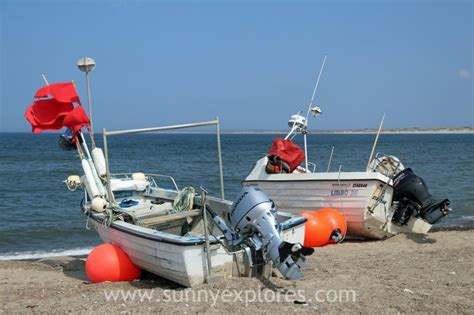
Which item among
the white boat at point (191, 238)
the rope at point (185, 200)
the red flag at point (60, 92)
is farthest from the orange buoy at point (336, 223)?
the red flag at point (60, 92)

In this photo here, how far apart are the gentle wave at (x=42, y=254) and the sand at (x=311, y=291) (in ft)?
8.41

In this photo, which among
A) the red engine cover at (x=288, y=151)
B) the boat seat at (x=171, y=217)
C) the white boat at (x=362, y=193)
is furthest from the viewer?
the red engine cover at (x=288, y=151)

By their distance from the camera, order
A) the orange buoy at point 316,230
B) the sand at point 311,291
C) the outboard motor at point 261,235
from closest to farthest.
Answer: the sand at point 311,291 → the outboard motor at point 261,235 → the orange buoy at point 316,230

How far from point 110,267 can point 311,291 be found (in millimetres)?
2853

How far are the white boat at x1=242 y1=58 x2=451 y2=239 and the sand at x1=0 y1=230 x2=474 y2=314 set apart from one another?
57.7 inches

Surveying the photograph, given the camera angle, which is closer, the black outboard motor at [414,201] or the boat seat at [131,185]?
the black outboard motor at [414,201]

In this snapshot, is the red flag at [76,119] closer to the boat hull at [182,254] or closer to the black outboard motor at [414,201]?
the boat hull at [182,254]

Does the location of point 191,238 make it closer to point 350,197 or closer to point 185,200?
point 185,200

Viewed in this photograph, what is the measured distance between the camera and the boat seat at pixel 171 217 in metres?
8.38

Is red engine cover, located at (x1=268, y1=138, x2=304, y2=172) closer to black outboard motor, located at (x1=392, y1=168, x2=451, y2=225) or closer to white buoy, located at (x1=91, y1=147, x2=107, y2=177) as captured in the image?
black outboard motor, located at (x1=392, y1=168, x2=451, y2=225)

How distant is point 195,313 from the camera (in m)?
5.71

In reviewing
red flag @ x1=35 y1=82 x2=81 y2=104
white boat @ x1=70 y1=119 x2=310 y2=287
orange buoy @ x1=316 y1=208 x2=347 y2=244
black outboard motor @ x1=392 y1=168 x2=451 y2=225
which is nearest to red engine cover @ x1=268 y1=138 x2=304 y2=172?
orange buoy @ x1=316 y1=208 x2=347 y2=244

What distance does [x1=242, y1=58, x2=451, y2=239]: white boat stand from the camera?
10148 mm

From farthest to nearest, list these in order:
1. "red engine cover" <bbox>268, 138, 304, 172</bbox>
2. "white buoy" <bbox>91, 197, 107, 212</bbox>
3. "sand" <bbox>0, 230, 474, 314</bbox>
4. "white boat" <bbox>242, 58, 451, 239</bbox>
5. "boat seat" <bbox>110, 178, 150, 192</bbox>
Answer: "red engine cover" <bbox>268, 138, 304, 172</bbox> < "boat seat" <bbox>110, 178, 150, 192</bbox> < "white boat" <bbox>242, 58, 451, 239</bbox> < "white buoy" <bbox>91, 197, 107, 212</bbox> < "sand" <bbox>0, 230, 474, 314</bbox>
